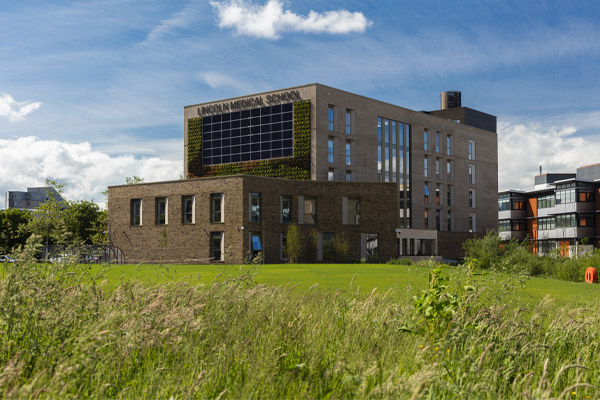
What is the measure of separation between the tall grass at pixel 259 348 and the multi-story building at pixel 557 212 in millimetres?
69315

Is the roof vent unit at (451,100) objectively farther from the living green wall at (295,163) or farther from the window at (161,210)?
the window at (161,210)

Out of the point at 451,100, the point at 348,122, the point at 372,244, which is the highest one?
the point at 451,100

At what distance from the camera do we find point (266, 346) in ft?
22.5

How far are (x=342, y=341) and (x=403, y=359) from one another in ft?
2.87

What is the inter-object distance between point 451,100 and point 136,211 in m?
79.7

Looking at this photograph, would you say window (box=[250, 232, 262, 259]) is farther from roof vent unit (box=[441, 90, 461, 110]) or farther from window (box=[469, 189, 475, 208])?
roof vent unit (box=[441, 90, 461, 110])

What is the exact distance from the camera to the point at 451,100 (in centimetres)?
11588

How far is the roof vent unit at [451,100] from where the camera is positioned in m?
115

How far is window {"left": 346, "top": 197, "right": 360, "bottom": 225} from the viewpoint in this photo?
52.2m

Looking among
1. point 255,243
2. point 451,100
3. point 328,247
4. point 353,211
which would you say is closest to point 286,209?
point 255,243

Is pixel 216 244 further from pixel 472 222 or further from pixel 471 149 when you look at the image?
pixel 471 149

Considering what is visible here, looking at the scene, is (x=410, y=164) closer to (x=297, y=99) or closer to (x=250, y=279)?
(x=297, y=99)

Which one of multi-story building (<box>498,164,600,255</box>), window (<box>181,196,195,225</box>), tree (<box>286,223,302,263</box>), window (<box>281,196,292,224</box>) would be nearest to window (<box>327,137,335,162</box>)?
window (<box>281,196,292,224</box>)

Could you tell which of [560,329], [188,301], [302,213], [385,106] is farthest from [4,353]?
[385,106]
